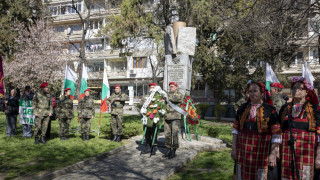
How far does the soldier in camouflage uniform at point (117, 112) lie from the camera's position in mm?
9292

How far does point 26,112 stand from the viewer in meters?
9.97

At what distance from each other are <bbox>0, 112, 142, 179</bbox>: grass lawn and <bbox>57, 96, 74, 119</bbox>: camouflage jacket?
917mm

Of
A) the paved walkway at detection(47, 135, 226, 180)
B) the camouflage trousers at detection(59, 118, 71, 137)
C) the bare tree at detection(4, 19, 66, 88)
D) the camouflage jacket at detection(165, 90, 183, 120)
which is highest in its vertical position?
the bare tree at detection(4, 19, 66, 88)

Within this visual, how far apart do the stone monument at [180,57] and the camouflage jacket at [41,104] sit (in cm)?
462

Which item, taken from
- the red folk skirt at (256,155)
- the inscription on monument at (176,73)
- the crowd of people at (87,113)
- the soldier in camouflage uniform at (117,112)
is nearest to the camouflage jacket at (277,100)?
the crowd of people at (87,113)

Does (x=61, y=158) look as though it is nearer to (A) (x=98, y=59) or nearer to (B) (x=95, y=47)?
(A) (x=98, y=59)

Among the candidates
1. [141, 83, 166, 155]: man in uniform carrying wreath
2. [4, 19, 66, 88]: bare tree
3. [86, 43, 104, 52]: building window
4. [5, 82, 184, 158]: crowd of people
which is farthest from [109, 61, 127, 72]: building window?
[141, 83, 166, 155]: man in uniform carrying wreath

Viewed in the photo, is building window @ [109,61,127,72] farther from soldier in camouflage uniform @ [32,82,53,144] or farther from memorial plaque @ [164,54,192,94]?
soldier in camouflage uniform @ [32,82,53,144]

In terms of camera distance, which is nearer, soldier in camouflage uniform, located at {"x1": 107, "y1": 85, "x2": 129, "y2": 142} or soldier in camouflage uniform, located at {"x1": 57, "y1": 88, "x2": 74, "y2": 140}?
soldier in camouflage uniform, located at {"x1": 107, "y1": 85, "x2": 129, "y2": 142}

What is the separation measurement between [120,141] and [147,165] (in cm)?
313

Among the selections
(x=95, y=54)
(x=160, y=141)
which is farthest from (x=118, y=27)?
(x=95, y=54)

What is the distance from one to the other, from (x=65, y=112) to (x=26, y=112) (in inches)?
67.1

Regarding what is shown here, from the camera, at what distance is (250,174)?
3.71 meters

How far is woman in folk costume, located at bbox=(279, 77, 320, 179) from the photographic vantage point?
381 centimetres
